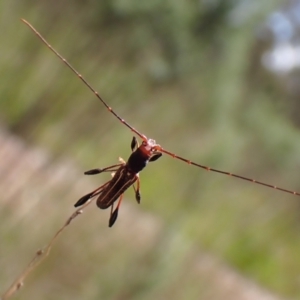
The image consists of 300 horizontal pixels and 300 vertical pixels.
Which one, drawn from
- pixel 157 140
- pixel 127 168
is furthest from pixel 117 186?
pixel 157 140

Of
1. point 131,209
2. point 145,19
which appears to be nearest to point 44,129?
point 131,209

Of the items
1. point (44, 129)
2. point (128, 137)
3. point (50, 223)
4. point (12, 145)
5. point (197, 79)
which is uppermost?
point (197, 79)

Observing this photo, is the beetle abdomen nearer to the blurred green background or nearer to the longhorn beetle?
the longhorn beetle

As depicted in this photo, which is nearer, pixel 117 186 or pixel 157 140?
pixel 117 186

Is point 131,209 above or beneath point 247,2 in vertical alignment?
beneath

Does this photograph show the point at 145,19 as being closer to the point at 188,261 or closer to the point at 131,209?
the point at 131,209

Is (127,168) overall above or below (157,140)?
below

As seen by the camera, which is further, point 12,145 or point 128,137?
point 128,137

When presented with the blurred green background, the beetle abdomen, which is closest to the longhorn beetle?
the beetle abdomen

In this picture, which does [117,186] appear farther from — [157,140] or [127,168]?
[157,140]
